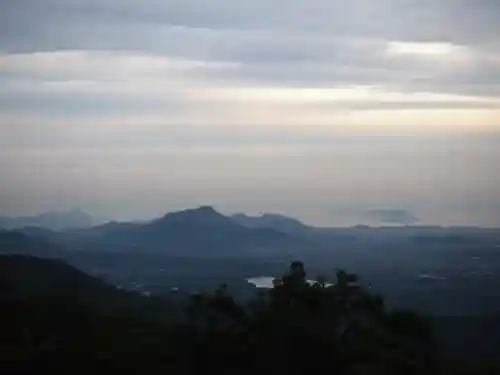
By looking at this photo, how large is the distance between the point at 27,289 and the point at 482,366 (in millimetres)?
14898

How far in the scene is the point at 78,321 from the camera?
19.2m

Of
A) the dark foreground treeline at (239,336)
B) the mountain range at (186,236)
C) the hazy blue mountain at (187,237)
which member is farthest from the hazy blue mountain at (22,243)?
the dark foreground treeline at (239,336)

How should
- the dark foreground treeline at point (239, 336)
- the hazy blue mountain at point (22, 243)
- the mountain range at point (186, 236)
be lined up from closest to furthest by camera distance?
the dark foreground treeline at point (239, 336) → the hazy blue mountain at point (22, 243) → the mountain range at point (186, 236)

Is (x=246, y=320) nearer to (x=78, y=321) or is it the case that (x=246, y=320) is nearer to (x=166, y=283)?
(x=78, y=321)

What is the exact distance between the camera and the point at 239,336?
17812 millimetres

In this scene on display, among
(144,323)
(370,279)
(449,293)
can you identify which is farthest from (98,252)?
(144,323)

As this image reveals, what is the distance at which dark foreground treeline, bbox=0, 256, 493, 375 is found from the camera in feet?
53.8

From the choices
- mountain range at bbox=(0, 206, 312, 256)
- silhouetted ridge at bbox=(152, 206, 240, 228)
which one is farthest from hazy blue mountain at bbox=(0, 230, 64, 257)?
silhouetted ridge at bbox=(152, 206, 240, 228)

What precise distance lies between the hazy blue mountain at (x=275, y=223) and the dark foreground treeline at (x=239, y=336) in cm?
6164

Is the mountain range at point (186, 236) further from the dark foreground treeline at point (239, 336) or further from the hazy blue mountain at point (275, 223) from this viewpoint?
the dark foreground treeline at point (239, 336)

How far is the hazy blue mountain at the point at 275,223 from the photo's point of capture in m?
86.9

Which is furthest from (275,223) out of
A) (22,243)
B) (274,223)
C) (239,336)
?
(239,336)

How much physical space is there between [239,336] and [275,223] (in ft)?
258

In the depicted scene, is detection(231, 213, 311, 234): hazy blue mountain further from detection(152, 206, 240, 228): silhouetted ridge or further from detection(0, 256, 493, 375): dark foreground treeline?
detection(0, 256, 493, 375): dark foreground treeline
